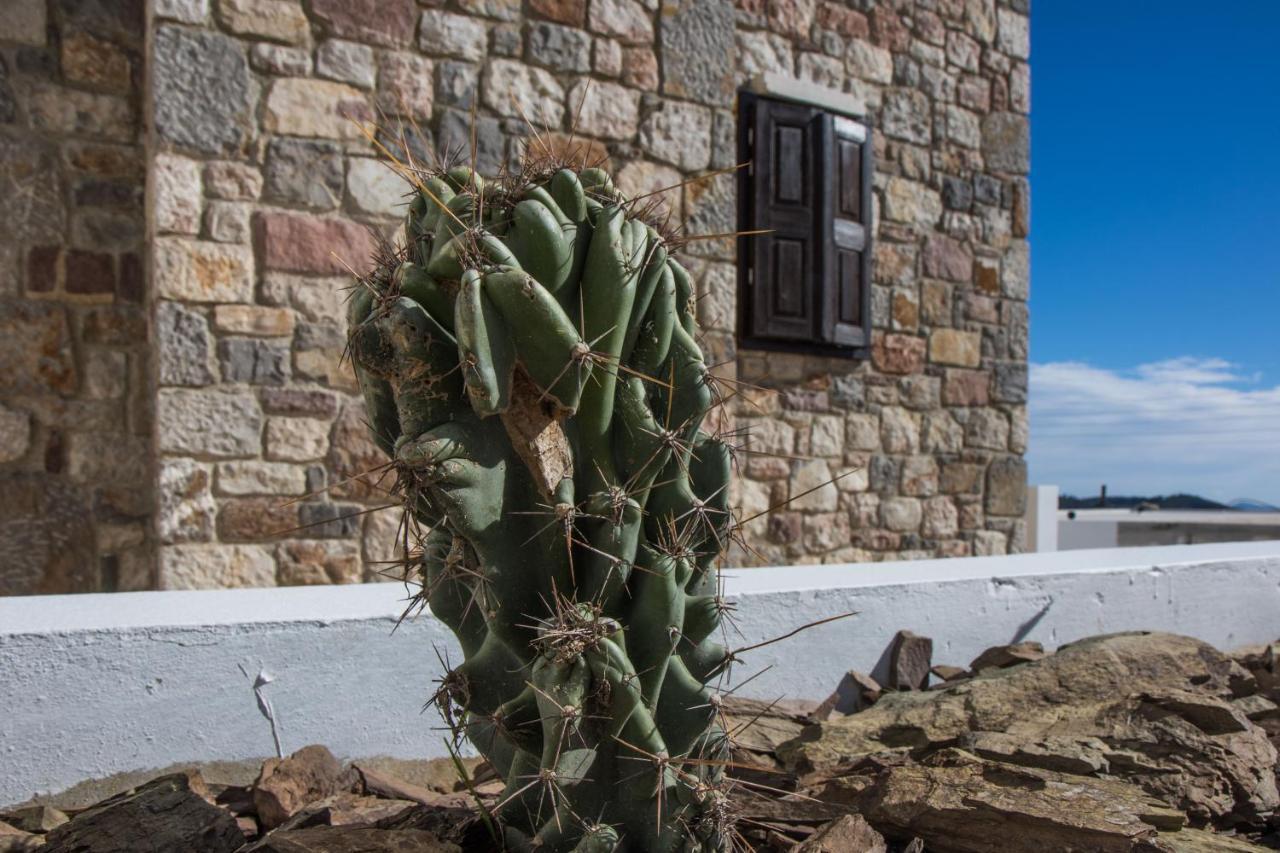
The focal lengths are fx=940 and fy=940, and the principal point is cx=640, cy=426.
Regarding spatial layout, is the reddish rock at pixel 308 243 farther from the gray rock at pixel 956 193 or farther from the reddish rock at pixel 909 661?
the gray rock at pixel 956 193

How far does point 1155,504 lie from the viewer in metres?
16.1

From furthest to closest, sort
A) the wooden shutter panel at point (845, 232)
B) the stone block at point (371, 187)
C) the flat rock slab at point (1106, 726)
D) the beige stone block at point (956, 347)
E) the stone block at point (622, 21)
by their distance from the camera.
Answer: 1. the beige stone block at point (956, 347)
2. the wooden shutter panel at point (845, 232)
3. the stone block at point (622, 21)
4. the stone block at point (371, 187)
5. the flat rock slab at point (1106, 726)

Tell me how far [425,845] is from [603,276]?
88 cm

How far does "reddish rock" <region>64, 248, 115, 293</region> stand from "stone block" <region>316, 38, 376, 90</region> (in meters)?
1.08

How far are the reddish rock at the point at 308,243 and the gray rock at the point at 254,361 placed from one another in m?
0.29

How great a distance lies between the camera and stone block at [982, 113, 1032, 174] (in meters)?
5.62

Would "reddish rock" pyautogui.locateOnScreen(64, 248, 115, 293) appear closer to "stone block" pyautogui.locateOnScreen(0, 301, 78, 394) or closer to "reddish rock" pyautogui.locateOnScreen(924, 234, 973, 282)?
"stone block" pyautogui.locateOnScreen(0, 301, 78, 394)

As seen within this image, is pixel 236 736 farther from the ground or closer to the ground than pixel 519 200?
closer to the ground

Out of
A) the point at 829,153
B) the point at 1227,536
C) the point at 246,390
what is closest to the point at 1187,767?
the point at 246,390

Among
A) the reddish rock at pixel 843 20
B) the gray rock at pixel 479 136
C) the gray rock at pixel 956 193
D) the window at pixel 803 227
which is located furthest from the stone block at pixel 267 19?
the gray rock at pixel 956 193

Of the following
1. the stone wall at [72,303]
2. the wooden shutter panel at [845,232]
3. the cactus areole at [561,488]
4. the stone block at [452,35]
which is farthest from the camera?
the wooden shutter panel at [845,232]

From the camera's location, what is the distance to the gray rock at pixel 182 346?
3320 millimetres

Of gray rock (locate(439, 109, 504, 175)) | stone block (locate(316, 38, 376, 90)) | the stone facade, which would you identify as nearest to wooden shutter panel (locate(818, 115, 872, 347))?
the stone facade

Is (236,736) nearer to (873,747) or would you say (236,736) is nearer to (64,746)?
(64,746)
